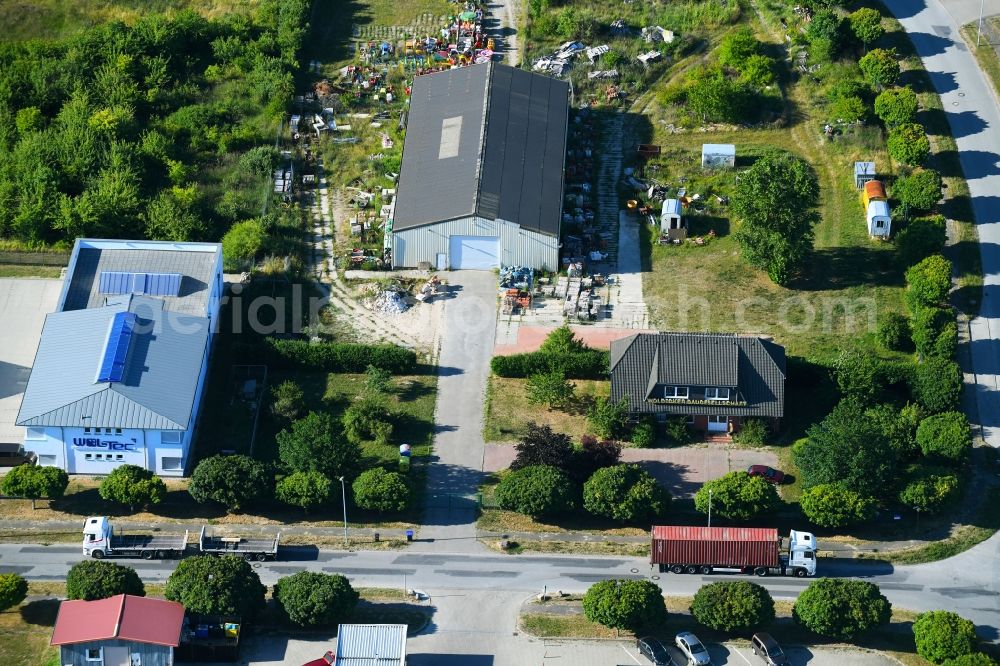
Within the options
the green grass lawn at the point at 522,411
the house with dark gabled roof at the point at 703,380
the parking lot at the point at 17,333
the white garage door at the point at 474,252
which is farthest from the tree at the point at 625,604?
the parking lot at the point at 17,333

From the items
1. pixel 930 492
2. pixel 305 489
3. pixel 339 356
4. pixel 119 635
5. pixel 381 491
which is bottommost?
pixel 119 635

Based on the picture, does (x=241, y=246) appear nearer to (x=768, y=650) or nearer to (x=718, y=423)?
(x=718, y=423)

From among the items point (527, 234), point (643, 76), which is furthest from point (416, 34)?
point (527, 234)

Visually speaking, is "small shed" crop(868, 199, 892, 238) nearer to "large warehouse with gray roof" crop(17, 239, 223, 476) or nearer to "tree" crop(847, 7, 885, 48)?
"tree" crop(847, 7, 885, 48)

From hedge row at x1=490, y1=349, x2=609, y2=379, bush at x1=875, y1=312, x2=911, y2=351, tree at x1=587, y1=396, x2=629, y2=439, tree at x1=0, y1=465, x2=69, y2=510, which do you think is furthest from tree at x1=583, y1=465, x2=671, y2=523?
tree at x1=0, y1=465, x2=69, y2=510

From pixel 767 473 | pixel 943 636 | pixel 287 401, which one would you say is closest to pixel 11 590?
pixel 287 401
